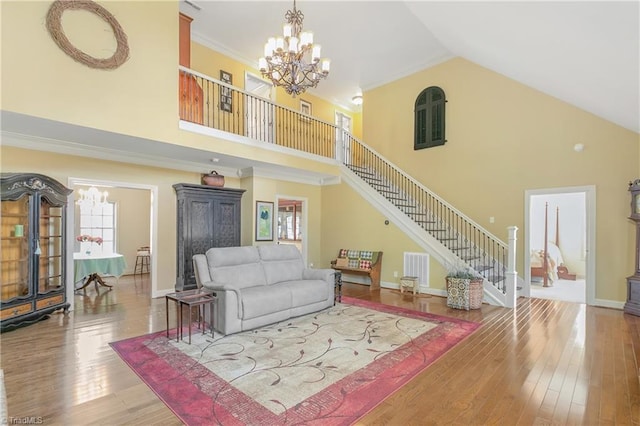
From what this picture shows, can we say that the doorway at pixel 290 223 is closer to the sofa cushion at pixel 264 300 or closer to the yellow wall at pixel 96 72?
the sofa cushion at pixel 264 300

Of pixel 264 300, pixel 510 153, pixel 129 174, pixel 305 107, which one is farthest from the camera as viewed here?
pixel 305 107

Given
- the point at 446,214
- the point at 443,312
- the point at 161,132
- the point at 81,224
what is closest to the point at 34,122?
the point at 161,132

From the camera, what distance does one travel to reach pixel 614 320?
4762 mm

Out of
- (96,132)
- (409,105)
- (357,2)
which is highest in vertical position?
(357,2)

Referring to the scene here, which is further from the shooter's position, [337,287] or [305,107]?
[305,107]

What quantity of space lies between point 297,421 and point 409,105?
7.94m

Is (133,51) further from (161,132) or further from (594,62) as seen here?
(594,62)

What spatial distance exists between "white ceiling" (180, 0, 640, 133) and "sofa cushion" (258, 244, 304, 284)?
4424 mm

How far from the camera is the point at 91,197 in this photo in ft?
25.0

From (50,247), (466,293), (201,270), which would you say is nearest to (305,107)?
(201,270)

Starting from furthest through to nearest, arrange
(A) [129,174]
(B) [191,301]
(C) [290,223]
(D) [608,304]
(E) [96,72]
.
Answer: (C) [290,223]
(A) [129,174]
(D) [608,304]
(E) [96,72]
(B) [191,301]

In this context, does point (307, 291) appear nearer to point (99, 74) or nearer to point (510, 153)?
point (99, 74)

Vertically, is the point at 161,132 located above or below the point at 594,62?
below

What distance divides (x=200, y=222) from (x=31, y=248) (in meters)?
2.58
